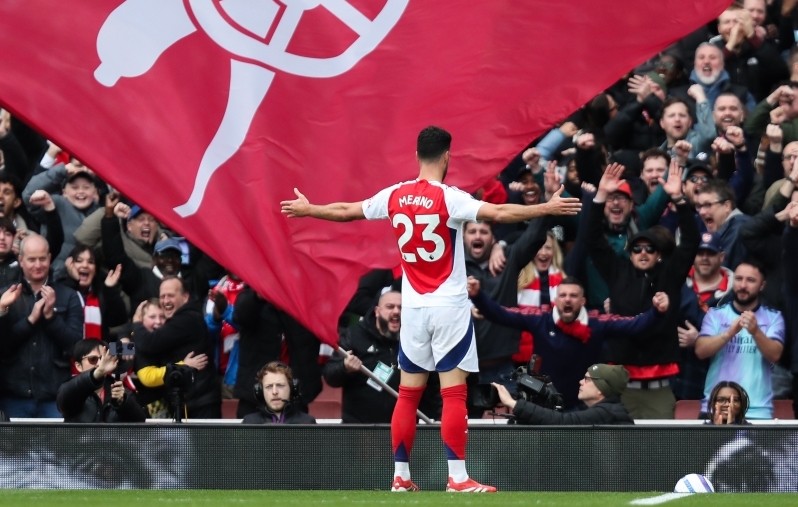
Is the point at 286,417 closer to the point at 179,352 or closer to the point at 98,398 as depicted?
the point at 98,398

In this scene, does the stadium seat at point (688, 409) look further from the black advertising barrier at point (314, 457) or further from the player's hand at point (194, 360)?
the player's hand at point (194, 360)

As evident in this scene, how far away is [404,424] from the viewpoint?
7.12 meters

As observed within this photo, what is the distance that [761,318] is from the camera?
9781 mm

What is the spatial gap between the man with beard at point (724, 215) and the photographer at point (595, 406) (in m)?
2.10

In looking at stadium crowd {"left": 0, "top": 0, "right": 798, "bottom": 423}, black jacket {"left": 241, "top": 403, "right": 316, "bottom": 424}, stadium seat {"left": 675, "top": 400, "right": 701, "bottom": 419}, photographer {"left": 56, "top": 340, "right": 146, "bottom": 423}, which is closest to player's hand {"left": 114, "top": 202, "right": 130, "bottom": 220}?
stadium crowd {"left": 0, "top": 0, "right": 798, "bottom": 423}

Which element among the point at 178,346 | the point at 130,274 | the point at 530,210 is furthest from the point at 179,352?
the point at 530,210

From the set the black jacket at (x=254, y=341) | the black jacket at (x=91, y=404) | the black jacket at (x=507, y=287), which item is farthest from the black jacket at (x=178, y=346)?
the black jacket at (x=507, y=287)

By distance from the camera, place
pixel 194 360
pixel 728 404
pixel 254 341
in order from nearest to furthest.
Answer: pixel 728 404
pixel 194 360
pixel 254 341

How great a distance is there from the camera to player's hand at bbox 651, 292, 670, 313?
377 inches

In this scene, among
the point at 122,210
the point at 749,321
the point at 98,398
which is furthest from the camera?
the point at 122,210

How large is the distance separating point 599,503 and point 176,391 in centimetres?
350

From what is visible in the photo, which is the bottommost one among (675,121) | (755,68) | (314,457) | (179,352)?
(314,457)

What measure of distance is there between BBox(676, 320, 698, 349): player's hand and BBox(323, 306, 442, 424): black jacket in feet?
5.96

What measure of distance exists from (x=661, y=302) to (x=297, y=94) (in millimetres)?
3028
